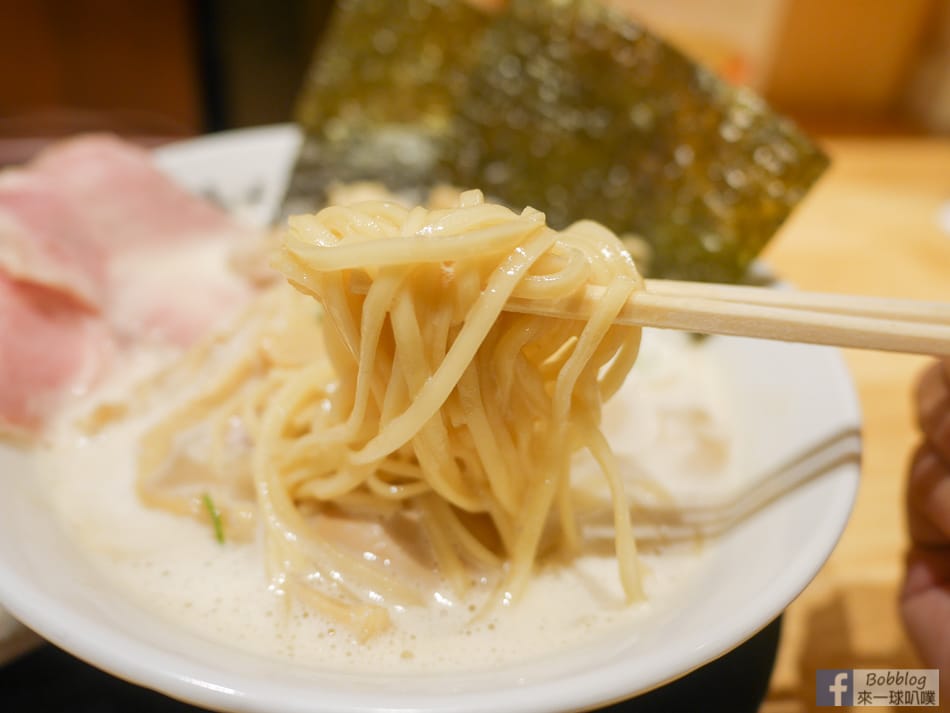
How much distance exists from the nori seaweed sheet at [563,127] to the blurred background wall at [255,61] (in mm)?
1275

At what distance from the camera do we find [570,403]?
1.24 m

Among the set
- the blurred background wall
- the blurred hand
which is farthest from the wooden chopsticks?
the blurred background wall

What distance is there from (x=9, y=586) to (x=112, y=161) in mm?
1540

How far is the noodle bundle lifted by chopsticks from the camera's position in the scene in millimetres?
1090

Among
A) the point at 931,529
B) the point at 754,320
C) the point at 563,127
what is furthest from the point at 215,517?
the point at 563,127

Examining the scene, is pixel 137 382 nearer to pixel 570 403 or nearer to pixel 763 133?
pixel 570 403

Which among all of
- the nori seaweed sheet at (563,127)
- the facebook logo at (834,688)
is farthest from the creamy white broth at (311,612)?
the nori seaweed sheet at (563,127)

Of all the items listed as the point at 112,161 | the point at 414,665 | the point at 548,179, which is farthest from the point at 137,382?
the point at 548,179

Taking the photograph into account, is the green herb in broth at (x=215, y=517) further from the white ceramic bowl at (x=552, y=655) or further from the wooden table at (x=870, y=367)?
the wooden table at (x=870, y=367)

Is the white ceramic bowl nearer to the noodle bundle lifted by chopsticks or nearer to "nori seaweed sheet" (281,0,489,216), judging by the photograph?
the noodle bundle lifted by chopsticks

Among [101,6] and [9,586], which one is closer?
[9,586]

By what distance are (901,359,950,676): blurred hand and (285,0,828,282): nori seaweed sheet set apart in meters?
0.65

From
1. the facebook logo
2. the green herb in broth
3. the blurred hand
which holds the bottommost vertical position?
the facebook logo

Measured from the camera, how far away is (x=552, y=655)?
1199 millimetres
